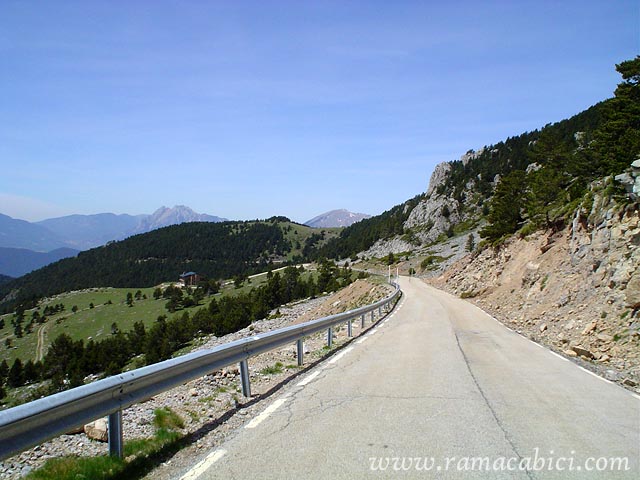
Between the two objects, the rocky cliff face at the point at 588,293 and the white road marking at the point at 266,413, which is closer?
the white road marking at the point at 266,413

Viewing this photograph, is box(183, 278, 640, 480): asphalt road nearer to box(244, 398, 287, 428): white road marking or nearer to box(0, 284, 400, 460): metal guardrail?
box(244, 398, 287, 428): white road marking

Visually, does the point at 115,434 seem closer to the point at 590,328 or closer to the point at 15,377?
the point at 590,328

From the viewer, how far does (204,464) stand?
15.1ft

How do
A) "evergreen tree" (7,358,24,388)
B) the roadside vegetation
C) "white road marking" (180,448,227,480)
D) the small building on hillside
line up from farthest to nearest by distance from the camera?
the small building on hillside
"evergreen tree" (7,358,24,388)
"white road marking" (180,448,227,480)
the roadside vegetation

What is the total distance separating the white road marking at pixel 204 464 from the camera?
4310mm

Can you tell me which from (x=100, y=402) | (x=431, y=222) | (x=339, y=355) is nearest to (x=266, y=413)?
(x=100, y=402)

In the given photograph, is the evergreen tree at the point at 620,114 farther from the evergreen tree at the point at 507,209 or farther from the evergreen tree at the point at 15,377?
the evergreen tree at the point at 15,377

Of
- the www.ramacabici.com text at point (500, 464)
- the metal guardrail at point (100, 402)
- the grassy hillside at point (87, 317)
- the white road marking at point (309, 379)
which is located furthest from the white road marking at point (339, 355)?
the grassy hillside at point (87, 317)

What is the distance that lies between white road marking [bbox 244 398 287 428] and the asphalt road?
3 centimetres

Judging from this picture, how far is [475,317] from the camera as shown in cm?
2175

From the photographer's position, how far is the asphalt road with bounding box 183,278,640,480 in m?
4.45

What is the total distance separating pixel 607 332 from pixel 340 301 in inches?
1306

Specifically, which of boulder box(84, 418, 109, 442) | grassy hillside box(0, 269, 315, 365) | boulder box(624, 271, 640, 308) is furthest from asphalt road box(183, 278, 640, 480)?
grassy hillside box(0, 269, 315, 365)

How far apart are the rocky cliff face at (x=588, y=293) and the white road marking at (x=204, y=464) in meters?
7.72
